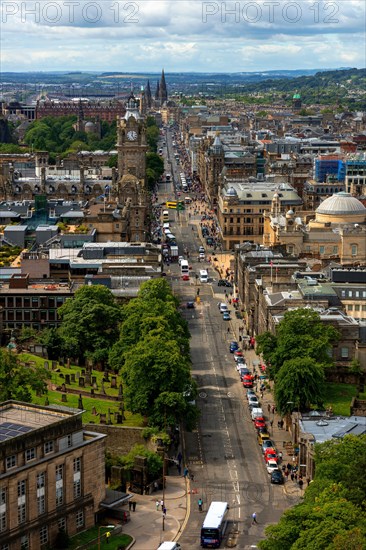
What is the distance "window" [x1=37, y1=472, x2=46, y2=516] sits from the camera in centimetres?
7344

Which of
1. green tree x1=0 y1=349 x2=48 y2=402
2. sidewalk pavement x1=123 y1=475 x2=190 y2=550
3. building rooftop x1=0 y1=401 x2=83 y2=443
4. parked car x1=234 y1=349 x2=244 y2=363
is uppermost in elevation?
building rooftop x1=0 y1=401 x2=83 y2=443

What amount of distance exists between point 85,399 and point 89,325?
16.0m

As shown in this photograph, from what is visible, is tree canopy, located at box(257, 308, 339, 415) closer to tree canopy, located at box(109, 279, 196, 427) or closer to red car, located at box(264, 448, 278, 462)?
red car, located at box(264, 448, 278, 462)

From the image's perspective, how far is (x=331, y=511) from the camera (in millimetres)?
66875

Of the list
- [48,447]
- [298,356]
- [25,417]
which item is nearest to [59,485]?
[48,447]

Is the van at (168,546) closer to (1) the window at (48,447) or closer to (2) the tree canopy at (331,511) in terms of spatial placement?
(2) the tree canopy at (331,511)

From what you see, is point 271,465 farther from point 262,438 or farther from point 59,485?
point 59,485

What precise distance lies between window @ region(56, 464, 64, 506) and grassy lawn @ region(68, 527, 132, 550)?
2516 mm

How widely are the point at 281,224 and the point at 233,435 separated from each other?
234 feet

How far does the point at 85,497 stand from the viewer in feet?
254

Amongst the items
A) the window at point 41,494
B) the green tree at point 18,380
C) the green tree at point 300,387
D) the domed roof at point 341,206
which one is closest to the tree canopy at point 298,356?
the green tree at point 300,387

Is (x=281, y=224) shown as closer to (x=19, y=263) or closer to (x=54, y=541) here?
(x=19, y=263)

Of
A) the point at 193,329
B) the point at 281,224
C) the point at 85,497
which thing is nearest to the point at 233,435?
the point at 85,497

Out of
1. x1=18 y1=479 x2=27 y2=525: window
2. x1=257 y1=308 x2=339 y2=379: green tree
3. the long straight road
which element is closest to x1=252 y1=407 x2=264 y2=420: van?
the long straight road
